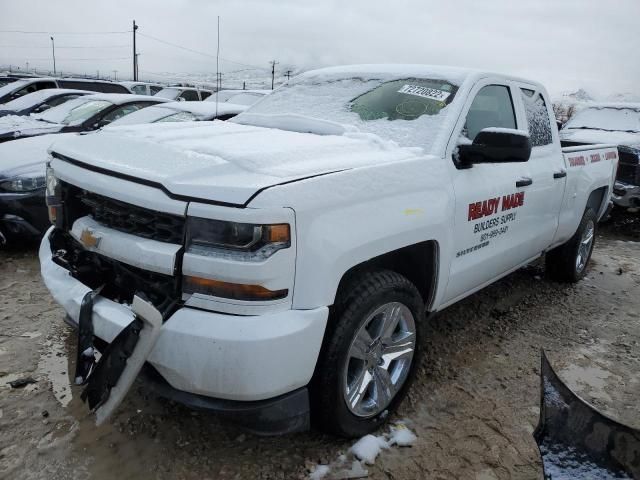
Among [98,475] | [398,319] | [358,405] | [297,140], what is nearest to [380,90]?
[297,140]

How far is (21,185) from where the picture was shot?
14.8 feet

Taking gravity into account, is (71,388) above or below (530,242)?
below

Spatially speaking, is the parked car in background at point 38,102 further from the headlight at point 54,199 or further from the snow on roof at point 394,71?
the headlight at point 54,199

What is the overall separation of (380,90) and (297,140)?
0.90 m

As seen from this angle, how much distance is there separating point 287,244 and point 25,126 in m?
6.59

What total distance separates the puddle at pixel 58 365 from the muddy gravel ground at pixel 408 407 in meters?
0.01

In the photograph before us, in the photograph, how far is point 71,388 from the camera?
279 cm

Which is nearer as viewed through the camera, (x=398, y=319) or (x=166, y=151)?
(x=166, y=151)

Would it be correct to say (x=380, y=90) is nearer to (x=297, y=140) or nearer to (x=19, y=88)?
(x=297, y=140)

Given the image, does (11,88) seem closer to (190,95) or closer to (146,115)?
(190,95)

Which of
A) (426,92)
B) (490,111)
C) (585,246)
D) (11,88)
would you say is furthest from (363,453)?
(11,88)

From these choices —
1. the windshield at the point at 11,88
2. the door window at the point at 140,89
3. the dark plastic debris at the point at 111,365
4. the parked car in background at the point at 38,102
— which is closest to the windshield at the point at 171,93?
the door window at the point at 140,89

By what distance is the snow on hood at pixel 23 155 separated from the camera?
4.64m

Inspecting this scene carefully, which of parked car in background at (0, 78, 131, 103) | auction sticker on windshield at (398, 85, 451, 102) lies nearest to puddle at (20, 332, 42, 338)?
auction sticker on windshield at (398, 85, 451, 102)
